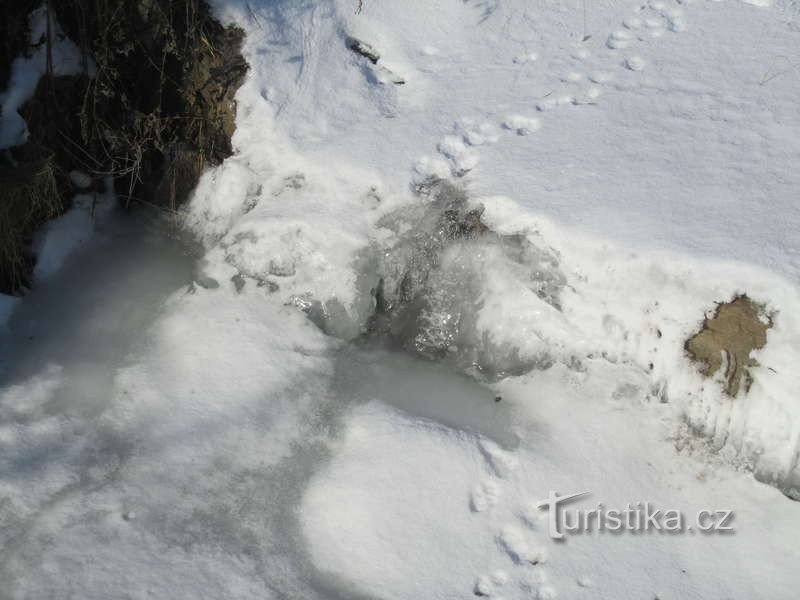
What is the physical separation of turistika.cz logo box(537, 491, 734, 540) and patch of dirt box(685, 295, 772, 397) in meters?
0.44

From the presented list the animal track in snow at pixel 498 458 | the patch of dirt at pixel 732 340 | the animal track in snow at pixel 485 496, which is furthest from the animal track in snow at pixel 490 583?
the patch of dirt at pixel 732 340

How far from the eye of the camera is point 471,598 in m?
2.23

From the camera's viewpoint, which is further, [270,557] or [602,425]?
[602,425]

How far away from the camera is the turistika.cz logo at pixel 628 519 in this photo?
7.92 ft

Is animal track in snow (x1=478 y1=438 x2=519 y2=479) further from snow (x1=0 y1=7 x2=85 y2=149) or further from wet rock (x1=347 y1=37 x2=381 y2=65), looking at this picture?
snow (x1=0 y1=7 x2=85 y2=149)

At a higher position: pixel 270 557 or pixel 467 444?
pixel 467 444

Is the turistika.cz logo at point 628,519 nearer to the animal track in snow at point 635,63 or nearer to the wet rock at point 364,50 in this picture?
the animal track in snow at point 635,63

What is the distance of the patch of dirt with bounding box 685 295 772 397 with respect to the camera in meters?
2.50

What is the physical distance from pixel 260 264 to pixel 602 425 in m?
1.54

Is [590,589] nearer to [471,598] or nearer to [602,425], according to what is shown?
[471,598]

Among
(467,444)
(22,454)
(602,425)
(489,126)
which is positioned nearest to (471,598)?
(467,444)

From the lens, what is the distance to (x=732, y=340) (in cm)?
253

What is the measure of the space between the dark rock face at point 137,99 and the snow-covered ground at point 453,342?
0.15m

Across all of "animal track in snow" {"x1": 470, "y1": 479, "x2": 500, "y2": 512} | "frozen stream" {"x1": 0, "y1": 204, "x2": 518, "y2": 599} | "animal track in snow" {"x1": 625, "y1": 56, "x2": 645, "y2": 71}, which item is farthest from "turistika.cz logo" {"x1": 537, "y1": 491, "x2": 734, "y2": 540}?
"animal track in snow" {"x1": 625, "y1": 56, "x2": 645, "y2": 71}
